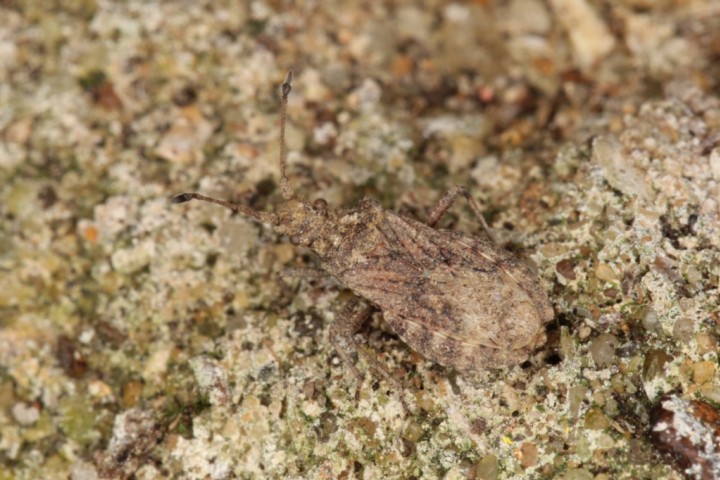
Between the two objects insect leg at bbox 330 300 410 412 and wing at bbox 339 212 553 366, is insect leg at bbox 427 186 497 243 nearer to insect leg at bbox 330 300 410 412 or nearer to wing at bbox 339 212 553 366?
wing at bbox 339 212 553 366

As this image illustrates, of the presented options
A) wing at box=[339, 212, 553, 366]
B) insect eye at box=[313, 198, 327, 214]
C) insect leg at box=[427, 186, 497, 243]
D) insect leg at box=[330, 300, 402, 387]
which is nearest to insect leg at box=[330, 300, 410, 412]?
insect leg at box=[330, 300, 402, 387]

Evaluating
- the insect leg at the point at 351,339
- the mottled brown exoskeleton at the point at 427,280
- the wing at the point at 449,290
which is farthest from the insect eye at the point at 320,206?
the insect leg at the point at 351,339

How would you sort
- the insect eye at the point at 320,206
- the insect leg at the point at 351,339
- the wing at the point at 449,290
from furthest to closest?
the insect eye at the point at 320,206, the insect leg at the point at 351,339, the wing at the point at 449,290

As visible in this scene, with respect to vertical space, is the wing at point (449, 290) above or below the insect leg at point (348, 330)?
above

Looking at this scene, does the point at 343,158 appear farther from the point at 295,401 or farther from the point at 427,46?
the point at 295,401

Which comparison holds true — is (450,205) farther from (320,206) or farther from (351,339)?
(351,339)

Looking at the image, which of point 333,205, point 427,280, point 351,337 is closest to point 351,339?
point 351,337

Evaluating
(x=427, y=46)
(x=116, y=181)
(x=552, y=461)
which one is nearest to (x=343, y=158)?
(x=427, y=46)

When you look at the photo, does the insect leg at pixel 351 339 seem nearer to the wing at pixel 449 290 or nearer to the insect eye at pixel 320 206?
the wing at pixel 449 290

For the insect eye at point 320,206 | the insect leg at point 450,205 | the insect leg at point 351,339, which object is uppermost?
the insect leg at point 450,205
